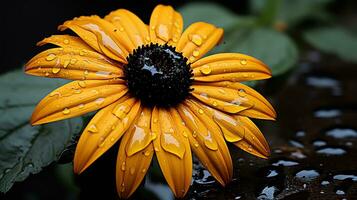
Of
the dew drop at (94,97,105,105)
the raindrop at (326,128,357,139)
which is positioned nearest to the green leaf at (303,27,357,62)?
the raindrop at (326,128,357,139)

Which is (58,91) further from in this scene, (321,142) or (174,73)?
(321,142)

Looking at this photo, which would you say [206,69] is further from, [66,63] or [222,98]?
[66,63]

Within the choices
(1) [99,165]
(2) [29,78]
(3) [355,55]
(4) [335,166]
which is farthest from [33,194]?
(3) [355,55]

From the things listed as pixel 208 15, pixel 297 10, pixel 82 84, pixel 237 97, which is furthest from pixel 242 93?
pixel 297 10

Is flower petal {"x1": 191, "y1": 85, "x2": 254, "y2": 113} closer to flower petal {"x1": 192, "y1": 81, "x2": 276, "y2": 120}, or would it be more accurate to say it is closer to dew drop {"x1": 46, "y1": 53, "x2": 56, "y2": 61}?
flower petal {"x1": 192, "y1": 81, "x2": 276, "y2": 120}

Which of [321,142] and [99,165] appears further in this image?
[321,142]

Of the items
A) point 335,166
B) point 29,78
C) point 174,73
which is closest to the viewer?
point 174,73

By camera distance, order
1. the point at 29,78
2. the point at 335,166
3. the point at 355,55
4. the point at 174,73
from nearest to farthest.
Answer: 1. the point at 174,73
2. the point at 335,166
3. the point at 29,78
4. the point at 355,55

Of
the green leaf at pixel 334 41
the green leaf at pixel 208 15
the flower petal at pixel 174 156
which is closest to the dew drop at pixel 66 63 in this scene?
the flower petal at pixel 174 156

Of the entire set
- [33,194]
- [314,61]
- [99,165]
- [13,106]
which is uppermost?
[314,61]
